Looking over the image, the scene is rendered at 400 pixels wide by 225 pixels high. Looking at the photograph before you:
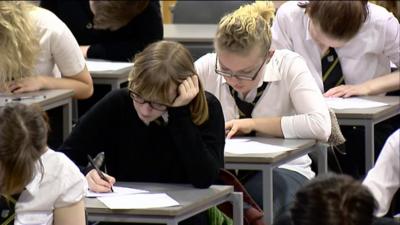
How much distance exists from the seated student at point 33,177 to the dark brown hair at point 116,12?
300 centimetres

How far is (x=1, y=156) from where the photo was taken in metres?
3.12

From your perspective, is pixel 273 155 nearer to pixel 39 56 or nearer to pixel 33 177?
pixel 33 177

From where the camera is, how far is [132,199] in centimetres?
366

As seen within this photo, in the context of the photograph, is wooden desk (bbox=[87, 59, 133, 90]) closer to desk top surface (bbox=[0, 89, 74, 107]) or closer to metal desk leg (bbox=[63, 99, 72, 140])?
metal desk leg (bbox=[63, 99, 72, 140])

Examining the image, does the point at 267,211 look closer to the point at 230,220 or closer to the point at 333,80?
the point at 230,220

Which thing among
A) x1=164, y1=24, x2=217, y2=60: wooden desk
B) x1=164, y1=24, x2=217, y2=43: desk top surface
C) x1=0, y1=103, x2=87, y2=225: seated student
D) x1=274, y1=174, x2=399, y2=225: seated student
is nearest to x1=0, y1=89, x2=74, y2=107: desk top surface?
x1=0, y1=103, x2=87, y2=225: seated student

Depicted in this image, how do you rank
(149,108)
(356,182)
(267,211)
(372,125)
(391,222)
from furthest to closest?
(372,125) → (267,211) → (149,108) → (391,222) → (356,182)

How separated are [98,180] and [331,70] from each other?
1.86 meters

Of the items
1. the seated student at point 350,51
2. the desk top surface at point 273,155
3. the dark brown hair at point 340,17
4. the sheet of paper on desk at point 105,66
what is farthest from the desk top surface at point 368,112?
the sheet of paper on desk at point 105,66

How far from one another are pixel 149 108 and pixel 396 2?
2386 mm

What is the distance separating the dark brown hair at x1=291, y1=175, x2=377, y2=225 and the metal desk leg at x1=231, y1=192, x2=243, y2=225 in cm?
140

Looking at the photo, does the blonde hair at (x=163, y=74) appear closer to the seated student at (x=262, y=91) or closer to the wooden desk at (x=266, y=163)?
the wooden desk at (x=266, y=163)

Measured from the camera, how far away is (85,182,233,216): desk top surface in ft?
11.5

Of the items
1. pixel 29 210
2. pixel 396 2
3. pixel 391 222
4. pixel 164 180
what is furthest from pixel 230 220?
pixel 396 2
